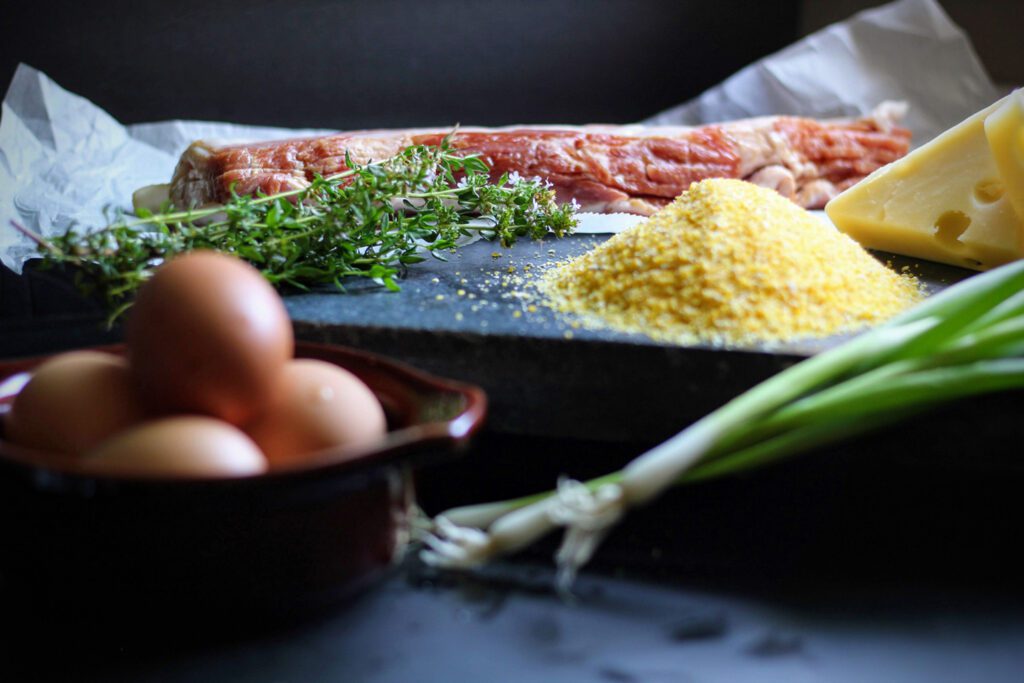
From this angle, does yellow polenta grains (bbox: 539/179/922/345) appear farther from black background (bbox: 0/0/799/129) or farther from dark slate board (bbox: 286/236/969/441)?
black background (bbox: 0/0/799/129)

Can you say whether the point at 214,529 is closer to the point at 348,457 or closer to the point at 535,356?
the point at 348,457

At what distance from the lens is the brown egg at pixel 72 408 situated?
67 cm

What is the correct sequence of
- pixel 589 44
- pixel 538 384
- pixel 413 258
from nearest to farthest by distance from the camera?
pixel 538 384
pixel 413 258
pixel 589 44

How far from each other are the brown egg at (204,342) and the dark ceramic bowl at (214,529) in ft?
0.27

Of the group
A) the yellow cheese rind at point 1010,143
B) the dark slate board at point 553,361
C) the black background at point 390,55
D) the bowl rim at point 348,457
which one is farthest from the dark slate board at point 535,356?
the black background at point 390,55

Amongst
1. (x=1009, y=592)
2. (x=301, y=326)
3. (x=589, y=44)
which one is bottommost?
(x=1009, y=592)

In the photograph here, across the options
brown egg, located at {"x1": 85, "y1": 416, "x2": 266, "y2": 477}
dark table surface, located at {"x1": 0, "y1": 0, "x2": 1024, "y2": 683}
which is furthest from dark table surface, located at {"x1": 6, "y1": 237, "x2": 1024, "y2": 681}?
brown egg, located at {"x1": 85, "y1": 416, "x2": 266, "y2": 477}

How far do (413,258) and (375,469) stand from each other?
0.55m

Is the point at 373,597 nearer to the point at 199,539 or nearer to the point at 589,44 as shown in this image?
the point at 199,539

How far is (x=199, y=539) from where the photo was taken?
62 cm

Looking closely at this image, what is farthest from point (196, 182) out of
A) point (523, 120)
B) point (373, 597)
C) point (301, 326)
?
point (523, 120)

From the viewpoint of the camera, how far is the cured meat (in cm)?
140

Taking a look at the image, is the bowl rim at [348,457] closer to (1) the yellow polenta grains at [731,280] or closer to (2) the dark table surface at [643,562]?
(2) the dark table surface at [643,562]

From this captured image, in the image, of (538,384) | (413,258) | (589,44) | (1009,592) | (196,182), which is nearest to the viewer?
(1009,592)
